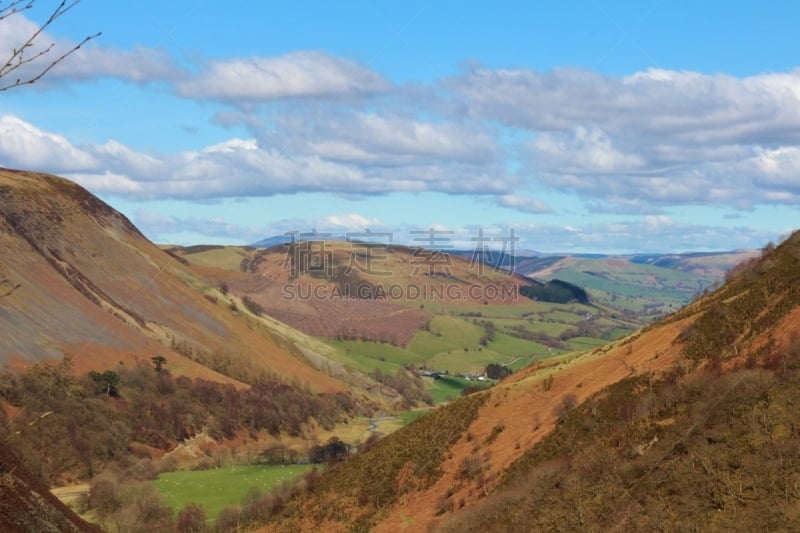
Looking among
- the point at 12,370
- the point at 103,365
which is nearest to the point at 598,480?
the point at 12,370

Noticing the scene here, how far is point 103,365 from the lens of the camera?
155 meters

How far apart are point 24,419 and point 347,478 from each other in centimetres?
7154

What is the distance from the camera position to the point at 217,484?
108 meters

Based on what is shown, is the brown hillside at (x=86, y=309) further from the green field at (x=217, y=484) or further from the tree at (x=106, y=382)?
the green field at (x=217, y=484)

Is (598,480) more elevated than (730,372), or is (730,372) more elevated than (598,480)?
(730,372)

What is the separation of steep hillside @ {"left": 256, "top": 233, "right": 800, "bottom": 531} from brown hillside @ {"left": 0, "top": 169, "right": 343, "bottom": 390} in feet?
333

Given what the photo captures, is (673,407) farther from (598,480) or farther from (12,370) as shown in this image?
(12,370)

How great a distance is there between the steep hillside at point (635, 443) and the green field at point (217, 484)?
30.7 m

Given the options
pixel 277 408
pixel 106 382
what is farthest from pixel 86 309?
pixel 277 408

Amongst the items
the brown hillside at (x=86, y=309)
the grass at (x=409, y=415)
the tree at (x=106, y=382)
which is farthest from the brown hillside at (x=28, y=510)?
the grass at (x=409, y=415)

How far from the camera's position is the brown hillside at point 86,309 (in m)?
151

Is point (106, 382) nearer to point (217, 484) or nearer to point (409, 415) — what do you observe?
point (217, 484)

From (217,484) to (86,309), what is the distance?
74485mm

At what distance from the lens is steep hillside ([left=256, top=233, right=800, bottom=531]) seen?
94.4 feet
